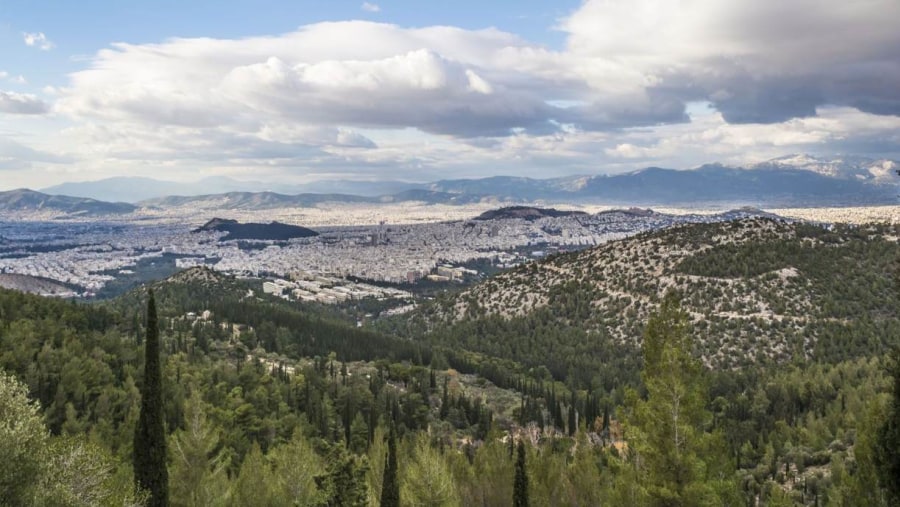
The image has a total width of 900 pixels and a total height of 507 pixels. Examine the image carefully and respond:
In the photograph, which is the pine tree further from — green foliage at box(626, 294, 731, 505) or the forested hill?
the forested hill

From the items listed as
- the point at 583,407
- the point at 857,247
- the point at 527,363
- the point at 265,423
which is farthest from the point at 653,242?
the point at 265,423

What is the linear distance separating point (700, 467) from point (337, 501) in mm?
16132

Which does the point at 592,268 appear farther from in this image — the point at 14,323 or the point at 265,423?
the point at 14,323

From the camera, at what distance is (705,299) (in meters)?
106

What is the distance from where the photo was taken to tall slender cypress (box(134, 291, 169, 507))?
85.3ft

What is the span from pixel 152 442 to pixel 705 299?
9667 cm

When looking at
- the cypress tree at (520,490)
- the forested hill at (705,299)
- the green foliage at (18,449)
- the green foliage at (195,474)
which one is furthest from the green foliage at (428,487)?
the forested hill at (705,299)

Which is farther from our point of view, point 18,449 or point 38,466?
point 38,466

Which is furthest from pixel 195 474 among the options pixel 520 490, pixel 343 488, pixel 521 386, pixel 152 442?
pixel 521 386

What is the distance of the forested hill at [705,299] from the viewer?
9162 cm

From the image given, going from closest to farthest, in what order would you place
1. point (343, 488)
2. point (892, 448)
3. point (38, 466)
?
point (38, 466) < point (892, 448) < point (343, 488)

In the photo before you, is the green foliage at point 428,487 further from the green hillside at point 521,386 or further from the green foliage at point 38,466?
the green foliage at point 38,466

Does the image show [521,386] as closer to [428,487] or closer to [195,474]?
[428,487]

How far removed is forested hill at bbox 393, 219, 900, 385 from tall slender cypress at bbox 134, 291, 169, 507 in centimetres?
7421
